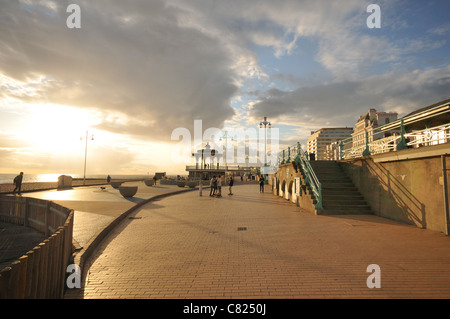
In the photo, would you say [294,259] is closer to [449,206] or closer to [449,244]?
[449,244]

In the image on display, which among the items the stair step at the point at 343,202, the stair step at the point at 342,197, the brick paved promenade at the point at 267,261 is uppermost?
the stair step at the point at 342,197

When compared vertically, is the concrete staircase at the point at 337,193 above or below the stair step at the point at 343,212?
above

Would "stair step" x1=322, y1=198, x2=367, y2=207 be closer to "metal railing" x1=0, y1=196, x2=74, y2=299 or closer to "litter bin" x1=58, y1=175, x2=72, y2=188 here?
"metal railing" x1=0, y1=196, x2=74, y2=299

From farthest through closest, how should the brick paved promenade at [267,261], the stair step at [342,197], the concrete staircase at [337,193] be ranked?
the stair step at [342,197], the concrete staircase at [337,193], the brick paved promenade at [267,261]

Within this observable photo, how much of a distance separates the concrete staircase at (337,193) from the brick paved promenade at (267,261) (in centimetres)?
222

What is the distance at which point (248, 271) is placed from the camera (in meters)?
5.05

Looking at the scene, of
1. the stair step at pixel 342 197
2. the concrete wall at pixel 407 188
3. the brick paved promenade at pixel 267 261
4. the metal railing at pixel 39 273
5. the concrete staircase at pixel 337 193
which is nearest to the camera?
the metal railing at pixel 39 273

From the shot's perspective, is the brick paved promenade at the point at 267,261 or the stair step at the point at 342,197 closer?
the brick paved promenade at the point at 267,261

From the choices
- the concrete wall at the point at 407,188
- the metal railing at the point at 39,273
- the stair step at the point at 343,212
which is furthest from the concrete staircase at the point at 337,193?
the metal railing at the point at 39,273

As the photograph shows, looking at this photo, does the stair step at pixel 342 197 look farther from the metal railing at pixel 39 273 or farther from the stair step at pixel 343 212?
the metal railing at pixel 39 273

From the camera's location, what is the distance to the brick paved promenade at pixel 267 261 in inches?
168

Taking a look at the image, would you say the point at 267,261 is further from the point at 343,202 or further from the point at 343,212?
the point at 343,202
